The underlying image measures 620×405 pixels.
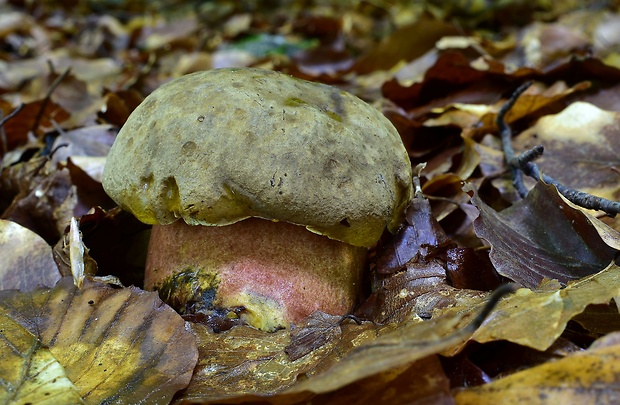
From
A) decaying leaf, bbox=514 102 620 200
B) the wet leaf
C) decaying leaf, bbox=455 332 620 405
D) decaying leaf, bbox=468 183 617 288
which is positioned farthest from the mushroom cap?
decaying leaf, bbox=514 102 620 200

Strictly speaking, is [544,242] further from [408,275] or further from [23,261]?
[23,261]

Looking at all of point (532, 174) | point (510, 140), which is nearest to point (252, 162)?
point (532, 174)

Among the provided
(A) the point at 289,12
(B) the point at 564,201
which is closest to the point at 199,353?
(B) the point at 564,201

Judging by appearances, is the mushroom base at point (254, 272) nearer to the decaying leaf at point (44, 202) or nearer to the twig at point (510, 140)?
the decaying leaf at point (44, 202)

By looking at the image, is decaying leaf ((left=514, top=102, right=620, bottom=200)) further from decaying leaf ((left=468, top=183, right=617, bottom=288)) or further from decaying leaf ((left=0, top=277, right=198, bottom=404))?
decaying leaf ((left=0, top=277, right=198, bottom=404))

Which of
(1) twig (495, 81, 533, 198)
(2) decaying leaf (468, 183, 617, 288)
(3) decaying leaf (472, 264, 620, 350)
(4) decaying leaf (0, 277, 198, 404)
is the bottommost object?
(1) twig (495, 81, 533, 198)

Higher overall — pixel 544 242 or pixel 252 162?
pixel 252 162
